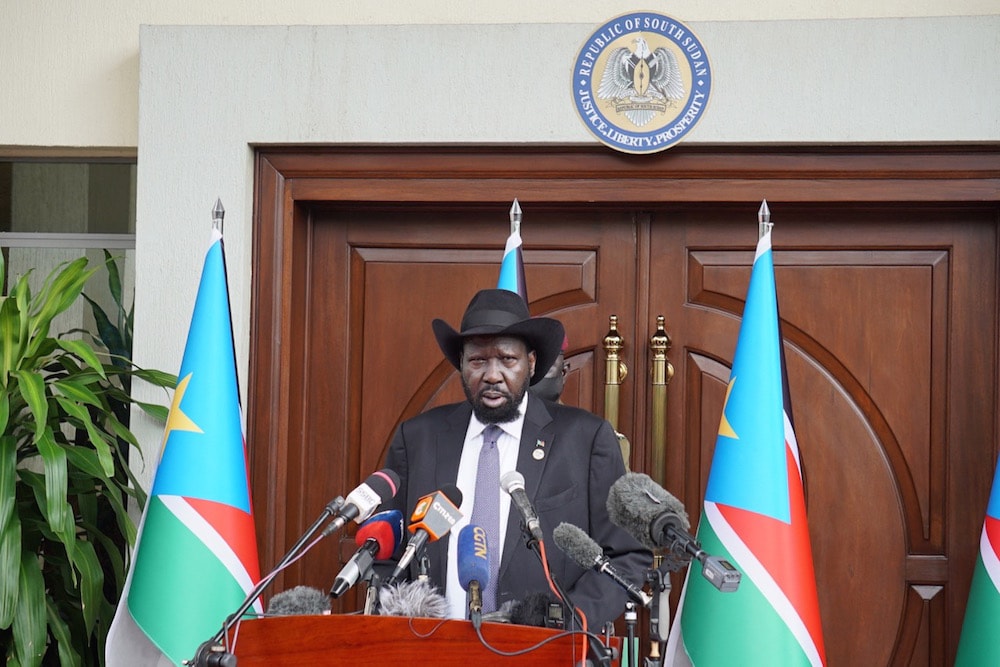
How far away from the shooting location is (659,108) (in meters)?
3.93

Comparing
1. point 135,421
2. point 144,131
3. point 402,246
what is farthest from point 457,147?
point 135,421

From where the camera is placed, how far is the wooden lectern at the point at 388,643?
2.01 m

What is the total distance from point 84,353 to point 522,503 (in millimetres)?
1936

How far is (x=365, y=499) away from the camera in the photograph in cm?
203

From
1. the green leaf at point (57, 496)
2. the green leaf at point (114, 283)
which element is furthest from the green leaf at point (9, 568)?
the green leaf at point (114, 283)

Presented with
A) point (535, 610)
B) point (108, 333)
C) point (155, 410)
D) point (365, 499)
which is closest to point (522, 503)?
point (365, 499)

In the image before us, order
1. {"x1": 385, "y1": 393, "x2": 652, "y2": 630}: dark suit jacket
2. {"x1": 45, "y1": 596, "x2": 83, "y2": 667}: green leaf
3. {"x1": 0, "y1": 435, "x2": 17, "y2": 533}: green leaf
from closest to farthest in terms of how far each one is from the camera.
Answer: {"x1": 385, "y1": 393, "x2": 652, "y2": 630}: dark suit jacket, {"x1": 0, "y1": 435, "x2": 17, "y2": 533}: green leaf, {"x1": 45, "y1": 596, "x2": 83, "y2": 667}: green leaf

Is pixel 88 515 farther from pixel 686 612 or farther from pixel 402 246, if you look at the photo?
pixel 686 612

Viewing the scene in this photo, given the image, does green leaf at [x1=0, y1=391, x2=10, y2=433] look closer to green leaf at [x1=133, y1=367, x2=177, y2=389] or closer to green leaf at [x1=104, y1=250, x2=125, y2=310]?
green leaf at [x1=133, y1=367, x2=177, y2=389]

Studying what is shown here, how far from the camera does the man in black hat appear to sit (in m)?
3.04

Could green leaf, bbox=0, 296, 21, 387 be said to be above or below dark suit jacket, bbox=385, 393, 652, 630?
above

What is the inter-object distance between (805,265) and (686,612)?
1315 mm

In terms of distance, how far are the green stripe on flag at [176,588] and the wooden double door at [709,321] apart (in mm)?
586

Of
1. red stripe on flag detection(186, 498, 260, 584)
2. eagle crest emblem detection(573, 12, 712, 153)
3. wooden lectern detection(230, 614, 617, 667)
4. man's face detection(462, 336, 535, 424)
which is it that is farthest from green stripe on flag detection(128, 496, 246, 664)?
eagle crest emblem detection(573, 12, 712, 153)
